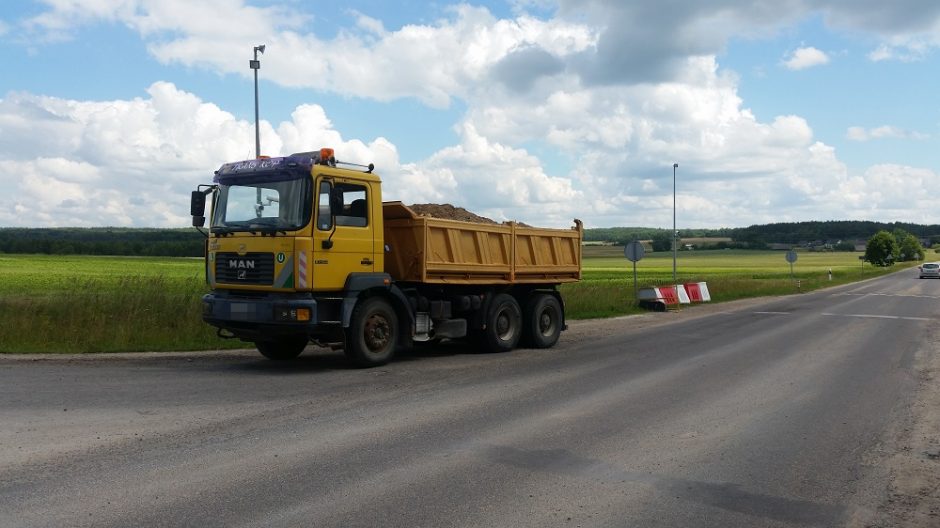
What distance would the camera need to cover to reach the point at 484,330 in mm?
13477

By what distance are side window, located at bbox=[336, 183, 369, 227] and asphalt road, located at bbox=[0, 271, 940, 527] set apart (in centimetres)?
215

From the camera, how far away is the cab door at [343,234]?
10547 mm

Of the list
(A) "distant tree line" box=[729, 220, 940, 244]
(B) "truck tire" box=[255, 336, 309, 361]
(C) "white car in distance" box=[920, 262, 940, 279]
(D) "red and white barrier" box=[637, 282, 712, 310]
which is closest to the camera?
(B) "truck tire" box=[255, 336, 309, 361]

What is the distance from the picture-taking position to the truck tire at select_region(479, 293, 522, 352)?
44.4ft

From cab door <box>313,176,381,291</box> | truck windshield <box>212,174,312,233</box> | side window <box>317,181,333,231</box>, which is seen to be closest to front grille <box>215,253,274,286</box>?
truck windshield <box>212,174,312,233</box>

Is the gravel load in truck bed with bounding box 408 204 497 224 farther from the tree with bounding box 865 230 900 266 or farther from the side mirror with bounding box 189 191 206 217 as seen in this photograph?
the tree with bounding box 865 230 900 266

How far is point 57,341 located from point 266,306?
519cm

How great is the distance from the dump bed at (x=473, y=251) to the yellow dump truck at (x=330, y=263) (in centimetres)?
2

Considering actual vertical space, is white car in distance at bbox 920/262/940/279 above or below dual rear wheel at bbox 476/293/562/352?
below

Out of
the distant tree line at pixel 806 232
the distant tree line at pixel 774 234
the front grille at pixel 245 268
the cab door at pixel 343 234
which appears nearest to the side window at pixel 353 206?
the cab door at pixel 343 234

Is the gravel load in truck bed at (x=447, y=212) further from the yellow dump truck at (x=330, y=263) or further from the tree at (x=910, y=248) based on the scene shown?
the tree at (x=910, y=248)

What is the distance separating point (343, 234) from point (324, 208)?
49cm

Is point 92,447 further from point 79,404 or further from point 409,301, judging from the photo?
point 409,301

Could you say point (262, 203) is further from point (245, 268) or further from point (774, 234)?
point (774, 234)
